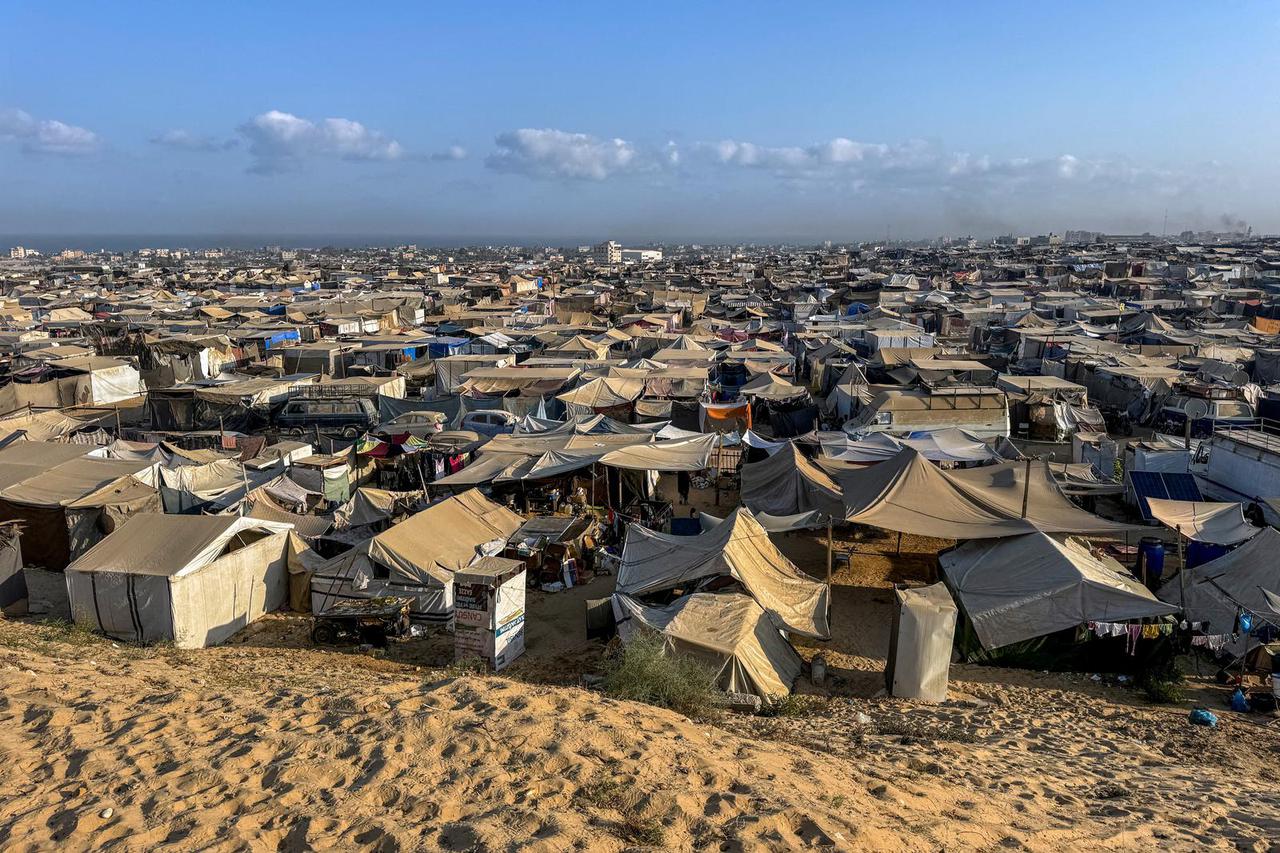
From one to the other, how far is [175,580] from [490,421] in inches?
432

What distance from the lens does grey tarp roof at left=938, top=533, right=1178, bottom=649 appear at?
9984mm

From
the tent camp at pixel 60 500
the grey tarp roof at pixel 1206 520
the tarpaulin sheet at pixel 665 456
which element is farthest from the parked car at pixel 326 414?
the grey tarp roof at pixel 1206 520

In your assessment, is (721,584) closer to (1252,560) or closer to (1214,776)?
(1214,776)

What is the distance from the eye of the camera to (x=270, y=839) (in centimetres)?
539

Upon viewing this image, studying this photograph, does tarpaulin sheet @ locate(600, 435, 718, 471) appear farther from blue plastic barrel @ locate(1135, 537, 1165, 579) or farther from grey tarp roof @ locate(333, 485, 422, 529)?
blue plastic barrel @ locate(1135, 537, 1165, 579)

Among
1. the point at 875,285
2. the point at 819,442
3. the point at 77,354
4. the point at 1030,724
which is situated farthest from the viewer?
the point at 875,285

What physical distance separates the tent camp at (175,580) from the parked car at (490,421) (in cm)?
839

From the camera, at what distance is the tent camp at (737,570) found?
10.7 meters

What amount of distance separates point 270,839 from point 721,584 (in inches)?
259

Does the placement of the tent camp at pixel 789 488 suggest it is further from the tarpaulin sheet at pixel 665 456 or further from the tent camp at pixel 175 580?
the tent camp at pixel 175 580

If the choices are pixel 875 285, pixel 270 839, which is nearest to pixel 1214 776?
pixel 270 839

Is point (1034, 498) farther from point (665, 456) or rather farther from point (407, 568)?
point (407, 568)

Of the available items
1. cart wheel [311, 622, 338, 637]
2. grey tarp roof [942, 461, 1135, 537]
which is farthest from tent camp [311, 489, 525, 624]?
grey tarp roof [942, 461, 1135, 537]

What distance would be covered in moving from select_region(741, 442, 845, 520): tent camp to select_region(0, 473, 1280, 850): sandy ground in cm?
467
